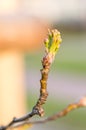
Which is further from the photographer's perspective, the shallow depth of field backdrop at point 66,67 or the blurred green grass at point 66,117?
the shallow depth of field backdrop at point 66,67

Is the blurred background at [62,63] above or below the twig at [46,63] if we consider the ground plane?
below

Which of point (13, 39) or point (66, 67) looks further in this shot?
point (66, 67)

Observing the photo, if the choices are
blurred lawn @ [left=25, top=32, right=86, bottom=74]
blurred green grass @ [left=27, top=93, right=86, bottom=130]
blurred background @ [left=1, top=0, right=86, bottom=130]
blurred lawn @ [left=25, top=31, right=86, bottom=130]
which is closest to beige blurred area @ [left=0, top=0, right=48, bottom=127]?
blurred background @ [left=1, top=0, right=86, bottom=130]

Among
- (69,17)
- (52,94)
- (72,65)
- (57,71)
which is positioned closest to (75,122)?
(52,94)

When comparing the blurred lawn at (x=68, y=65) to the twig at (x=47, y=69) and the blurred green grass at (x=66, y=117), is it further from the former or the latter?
the twig at (x=47, y=69)

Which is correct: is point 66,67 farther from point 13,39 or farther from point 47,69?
point 47,69

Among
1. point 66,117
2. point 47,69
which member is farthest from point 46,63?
point 66,117

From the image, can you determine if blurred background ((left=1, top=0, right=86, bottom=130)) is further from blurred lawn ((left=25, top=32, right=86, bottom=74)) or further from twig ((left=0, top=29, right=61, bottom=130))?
twig ((left=0, top=29, right=61, bottom=130))

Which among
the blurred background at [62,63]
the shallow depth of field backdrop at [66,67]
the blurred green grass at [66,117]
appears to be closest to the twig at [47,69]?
the blurred background at [62,63]
